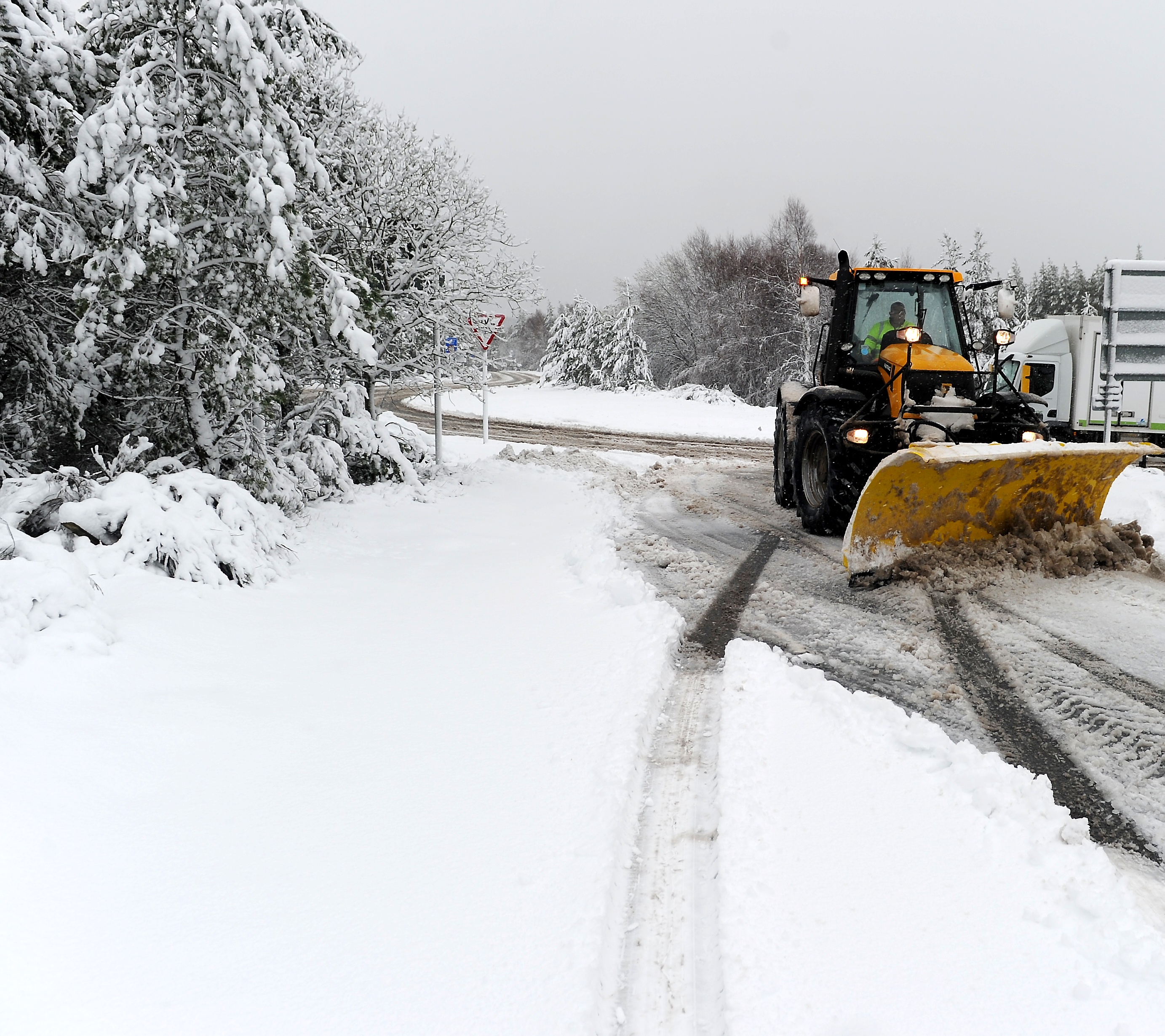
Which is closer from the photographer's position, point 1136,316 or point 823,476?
point 823,476

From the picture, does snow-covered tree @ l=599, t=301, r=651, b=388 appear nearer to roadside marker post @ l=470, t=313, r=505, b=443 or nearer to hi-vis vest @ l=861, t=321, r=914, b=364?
roadside marker post @ l=470, t=313, r=505, b=443

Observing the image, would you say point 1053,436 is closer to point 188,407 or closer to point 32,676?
point 188,407

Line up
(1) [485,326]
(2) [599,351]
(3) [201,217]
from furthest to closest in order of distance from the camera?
1. (2) [599,351]
2. (1) [485,326]
3. (3) [201,217]

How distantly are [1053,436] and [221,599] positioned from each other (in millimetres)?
15113

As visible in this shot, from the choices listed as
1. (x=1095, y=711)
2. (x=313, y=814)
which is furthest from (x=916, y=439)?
(x=313, y=814)

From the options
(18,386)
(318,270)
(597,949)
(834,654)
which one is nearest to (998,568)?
(834,654)

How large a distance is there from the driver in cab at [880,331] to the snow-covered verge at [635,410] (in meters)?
11.4

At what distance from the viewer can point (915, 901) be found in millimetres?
2277

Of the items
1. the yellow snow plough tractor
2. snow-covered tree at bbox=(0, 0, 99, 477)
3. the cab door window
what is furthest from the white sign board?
snow-covered tree at bbox=(0, 0, 99, 477)

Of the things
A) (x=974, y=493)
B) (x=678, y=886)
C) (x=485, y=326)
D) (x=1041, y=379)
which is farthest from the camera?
(x=1041, y=379)

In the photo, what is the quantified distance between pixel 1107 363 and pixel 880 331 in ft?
17.0

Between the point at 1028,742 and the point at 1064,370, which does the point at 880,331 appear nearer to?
the point at 1028,742

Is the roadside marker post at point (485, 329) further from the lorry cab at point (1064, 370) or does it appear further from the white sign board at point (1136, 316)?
the lorry cab at point (1064, 370)

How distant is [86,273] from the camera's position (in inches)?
209
